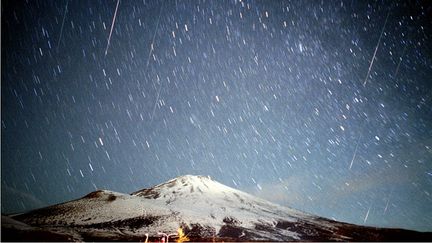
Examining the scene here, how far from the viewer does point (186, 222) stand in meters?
89.9

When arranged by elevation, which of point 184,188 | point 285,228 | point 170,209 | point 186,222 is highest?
point 184,188

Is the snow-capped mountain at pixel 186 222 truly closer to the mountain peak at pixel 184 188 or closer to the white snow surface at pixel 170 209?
the white snow surface at pixel 170 209

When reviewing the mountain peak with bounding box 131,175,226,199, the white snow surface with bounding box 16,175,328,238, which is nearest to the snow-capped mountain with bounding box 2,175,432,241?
the white snow surface with bounding box 16,175,328,238

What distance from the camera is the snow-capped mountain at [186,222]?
75.3 metres

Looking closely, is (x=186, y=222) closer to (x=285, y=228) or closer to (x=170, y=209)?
(x=170, y=209)

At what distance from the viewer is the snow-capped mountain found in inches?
2965

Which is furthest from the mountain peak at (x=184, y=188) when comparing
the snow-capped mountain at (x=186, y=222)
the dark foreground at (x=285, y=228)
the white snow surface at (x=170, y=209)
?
the dark foreground at (x=285, y=228)

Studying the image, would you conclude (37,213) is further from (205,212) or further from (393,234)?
(393,234)

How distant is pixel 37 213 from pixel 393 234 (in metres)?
111

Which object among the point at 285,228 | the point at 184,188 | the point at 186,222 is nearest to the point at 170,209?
the point at 186,222

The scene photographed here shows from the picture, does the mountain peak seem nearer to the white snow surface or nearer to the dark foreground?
the white snow surface

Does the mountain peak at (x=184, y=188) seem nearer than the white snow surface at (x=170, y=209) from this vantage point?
No

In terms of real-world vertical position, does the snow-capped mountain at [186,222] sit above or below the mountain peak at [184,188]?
below

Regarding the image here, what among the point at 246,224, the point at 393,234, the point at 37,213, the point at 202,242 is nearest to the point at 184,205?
the point at 246,224
